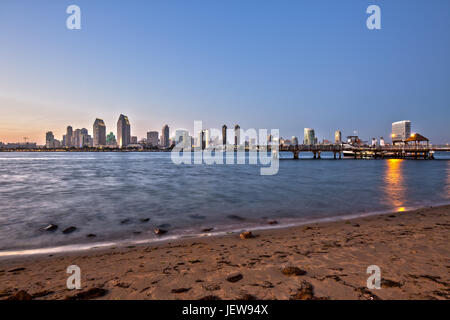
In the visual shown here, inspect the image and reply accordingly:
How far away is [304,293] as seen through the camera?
4.45 m

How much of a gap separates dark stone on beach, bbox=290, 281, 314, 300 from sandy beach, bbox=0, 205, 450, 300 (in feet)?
0.07

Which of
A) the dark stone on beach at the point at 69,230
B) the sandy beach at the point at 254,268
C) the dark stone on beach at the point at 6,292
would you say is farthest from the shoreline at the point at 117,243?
the dark stone on beach at the point at 6,292

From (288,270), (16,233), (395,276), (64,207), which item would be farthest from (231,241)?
(64,207)

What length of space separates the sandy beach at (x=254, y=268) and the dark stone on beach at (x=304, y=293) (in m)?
0.02

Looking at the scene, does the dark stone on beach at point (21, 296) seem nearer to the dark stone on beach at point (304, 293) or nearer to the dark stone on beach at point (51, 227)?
the dark stone on beach at point (304, 293)

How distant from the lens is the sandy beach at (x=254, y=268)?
15.2ft

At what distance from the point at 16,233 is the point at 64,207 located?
604 cm

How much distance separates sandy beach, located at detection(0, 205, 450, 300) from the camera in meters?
4.63

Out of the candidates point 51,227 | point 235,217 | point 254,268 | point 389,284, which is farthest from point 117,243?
point 389,284

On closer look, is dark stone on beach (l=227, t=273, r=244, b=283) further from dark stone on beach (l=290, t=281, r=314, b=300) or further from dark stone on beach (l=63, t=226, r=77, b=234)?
dark stone on beach (l=63, t=226, r=77, b=234)

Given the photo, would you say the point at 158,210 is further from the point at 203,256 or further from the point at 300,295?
the point at 300,295

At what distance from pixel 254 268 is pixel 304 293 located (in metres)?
1.66

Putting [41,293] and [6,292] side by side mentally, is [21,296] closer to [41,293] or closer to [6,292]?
[41,293]
